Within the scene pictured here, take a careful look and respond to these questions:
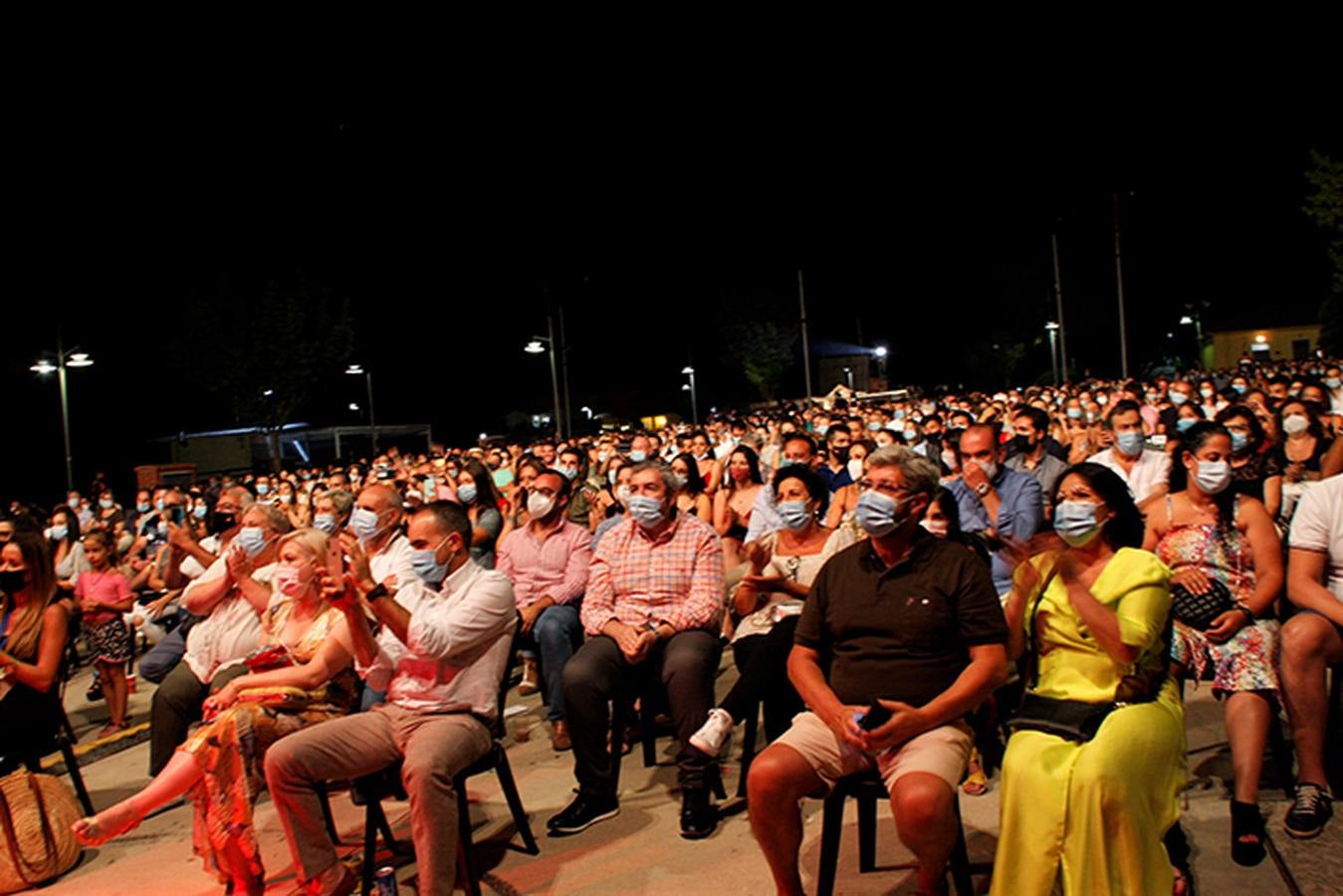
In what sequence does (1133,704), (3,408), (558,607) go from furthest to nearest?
1. (3,408)
2. (558,607)
3. (1133,704)

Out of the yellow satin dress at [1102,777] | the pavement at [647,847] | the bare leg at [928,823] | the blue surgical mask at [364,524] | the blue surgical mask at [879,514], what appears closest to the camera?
the yellow satin dress at [1102,777]

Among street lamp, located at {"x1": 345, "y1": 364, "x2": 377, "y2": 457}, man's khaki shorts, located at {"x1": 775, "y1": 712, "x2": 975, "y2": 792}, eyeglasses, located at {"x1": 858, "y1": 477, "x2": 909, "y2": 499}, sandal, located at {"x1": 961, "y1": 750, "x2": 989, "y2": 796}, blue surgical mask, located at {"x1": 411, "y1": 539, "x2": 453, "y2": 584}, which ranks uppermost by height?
street lamp, located at {"x1": 345, "y1": 364, "x2": 377, "y2": 457}

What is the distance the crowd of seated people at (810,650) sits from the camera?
11.8 feet

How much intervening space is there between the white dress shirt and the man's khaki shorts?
146 centimetres

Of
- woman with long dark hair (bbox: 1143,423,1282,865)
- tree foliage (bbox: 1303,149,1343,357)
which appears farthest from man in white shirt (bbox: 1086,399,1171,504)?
tree foliage (bbox: 1303,149,1343,357)

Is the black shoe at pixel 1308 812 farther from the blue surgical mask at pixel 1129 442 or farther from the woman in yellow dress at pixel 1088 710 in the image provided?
the blue surgical mask at pixel 1129 442

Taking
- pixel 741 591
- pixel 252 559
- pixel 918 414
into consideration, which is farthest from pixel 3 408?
pixel 741 591

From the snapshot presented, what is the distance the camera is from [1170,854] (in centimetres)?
367

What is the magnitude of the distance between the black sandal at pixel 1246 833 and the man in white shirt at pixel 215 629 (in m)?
4.82

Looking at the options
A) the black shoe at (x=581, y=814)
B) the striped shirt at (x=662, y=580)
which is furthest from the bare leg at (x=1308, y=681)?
the black shoe at (x=581, y=814)

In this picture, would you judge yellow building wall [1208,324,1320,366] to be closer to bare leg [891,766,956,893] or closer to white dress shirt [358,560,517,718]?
white dress shirt [358,560,517,718]

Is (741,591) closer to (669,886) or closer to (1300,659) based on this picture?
(669,886)

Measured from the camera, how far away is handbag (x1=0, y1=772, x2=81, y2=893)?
5.04 metres

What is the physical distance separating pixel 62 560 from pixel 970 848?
32.7ft
